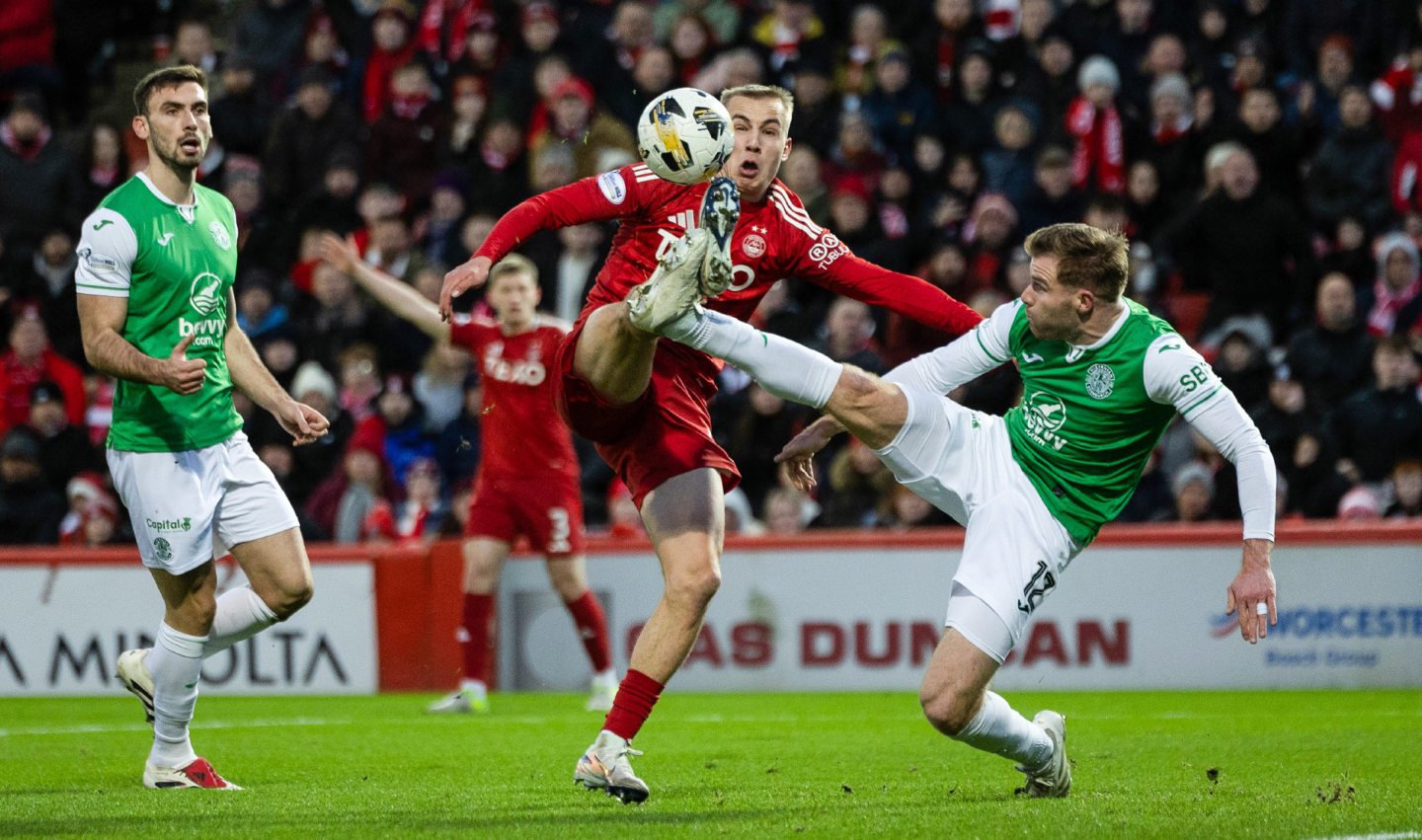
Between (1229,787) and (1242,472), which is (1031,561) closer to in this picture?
(1242,472)

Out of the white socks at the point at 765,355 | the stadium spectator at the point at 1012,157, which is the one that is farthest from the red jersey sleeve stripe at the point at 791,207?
the stadium spectator at the point at 1012,157

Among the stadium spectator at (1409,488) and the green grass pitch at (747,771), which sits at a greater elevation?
the stadium spectator at (1409,488)

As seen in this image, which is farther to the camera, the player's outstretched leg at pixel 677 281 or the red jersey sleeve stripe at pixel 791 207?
the red jersey sleeve stripe at pixel 791 207

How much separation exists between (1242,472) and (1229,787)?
53.1 inches

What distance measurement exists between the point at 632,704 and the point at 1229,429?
211 cm

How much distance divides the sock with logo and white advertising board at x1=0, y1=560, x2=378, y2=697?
213 centimetres

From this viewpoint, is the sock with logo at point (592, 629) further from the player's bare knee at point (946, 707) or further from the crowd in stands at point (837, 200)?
the player's bare knee at point (946, 707)

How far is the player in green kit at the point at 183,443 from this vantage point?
6.86 metres

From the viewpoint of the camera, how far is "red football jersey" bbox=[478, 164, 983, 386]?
6.59 m

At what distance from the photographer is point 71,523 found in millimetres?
13852

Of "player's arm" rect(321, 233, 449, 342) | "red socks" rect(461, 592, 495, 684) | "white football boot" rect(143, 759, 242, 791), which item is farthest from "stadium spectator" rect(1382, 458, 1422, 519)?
"white football boot" rect(143, 759, 242, 791)

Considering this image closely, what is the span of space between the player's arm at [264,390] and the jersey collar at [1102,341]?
272 centimetres

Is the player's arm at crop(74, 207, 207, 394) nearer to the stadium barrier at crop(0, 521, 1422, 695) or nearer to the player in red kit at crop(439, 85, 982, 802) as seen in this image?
the player in red kit at crop(439, 85, 982, 802)

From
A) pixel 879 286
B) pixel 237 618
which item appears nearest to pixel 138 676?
pixel 237 618
